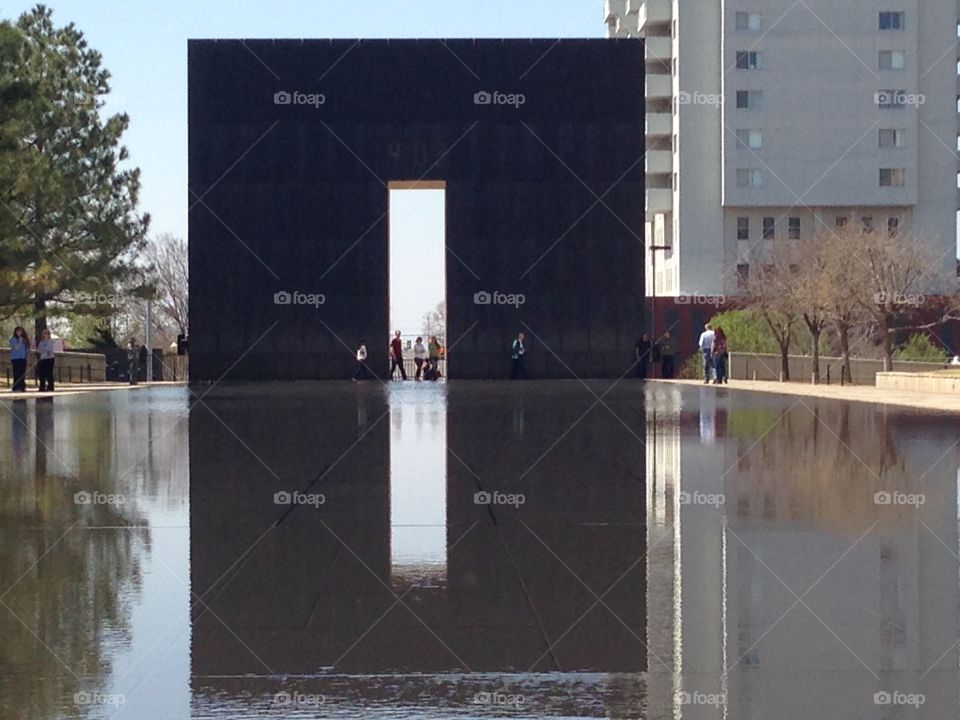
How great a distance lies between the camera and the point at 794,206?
8788 cm

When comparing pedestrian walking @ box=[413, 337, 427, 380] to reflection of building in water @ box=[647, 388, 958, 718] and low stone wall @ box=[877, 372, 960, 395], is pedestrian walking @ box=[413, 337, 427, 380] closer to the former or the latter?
low stone wall @ box=[877, 372, 960, 395]

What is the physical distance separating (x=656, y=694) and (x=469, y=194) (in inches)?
1988

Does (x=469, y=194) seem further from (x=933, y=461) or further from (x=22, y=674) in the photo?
(x=22, y=674)

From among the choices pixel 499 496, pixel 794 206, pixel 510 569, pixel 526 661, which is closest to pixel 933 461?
pixel 499 496

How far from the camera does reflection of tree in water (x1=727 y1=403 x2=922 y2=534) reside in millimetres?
11266

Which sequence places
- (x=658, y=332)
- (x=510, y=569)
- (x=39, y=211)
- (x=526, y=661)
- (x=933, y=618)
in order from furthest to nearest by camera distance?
(x=658, y=332), (x=39, y=211), (x=510, y=569), (x=933, y=618), (x=526, y=661)

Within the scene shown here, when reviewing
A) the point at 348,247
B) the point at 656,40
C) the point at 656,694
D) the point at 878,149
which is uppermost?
the point at 656,40

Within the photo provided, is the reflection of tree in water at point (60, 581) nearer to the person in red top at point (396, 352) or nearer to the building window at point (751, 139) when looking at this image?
the person in red top at point (396, 352)

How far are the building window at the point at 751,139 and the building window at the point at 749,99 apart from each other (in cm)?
132

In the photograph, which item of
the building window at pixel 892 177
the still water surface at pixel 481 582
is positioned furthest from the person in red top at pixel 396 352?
the building window at pixel 892 177

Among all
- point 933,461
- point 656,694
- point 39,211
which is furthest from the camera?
point 39,211

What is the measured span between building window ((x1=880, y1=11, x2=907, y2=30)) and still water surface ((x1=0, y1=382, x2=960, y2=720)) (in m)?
72.9

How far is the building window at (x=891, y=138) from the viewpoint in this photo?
86812mm

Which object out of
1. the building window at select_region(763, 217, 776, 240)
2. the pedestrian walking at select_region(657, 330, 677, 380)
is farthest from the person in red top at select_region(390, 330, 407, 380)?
the building window at select_region(763, 217, 776, 240)
